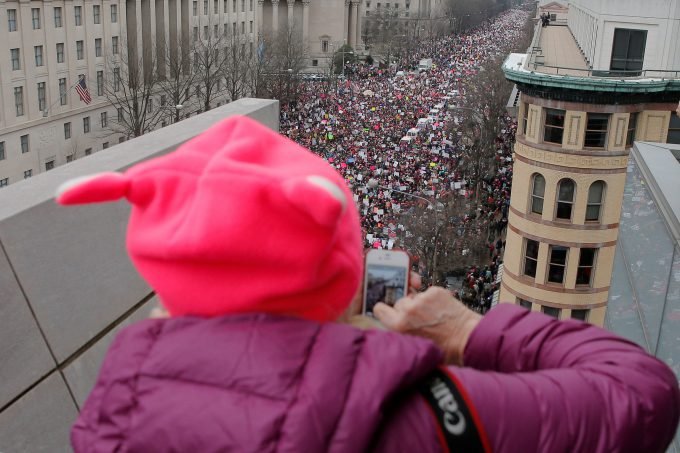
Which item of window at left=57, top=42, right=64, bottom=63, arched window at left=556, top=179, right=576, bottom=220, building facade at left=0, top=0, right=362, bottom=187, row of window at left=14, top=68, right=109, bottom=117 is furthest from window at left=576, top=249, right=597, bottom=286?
window at left=57, top=42, right=64, bottom=63

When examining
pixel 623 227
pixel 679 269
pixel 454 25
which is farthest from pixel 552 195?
pixel 454 25

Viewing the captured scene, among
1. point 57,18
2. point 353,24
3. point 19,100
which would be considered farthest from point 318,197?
point 353,24

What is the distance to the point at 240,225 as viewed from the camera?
1.71m

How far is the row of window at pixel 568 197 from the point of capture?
19203 mm

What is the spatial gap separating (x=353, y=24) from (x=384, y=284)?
105 metres

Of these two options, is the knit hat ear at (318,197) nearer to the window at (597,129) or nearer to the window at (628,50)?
the window at (597,129)

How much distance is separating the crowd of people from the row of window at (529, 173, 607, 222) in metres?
5.30

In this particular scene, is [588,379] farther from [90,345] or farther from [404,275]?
[90,345]

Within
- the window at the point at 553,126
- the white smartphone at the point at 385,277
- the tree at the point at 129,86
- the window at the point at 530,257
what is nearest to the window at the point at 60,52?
the tree at the point at 129,86

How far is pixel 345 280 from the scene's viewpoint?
188cm

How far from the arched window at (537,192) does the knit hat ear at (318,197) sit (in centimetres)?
1861

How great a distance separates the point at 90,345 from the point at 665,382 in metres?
2.48

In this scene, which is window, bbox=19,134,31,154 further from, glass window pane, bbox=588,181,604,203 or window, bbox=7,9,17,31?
glass window pane, bbox=588,181,604,203

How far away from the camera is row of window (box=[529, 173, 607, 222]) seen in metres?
19.2
